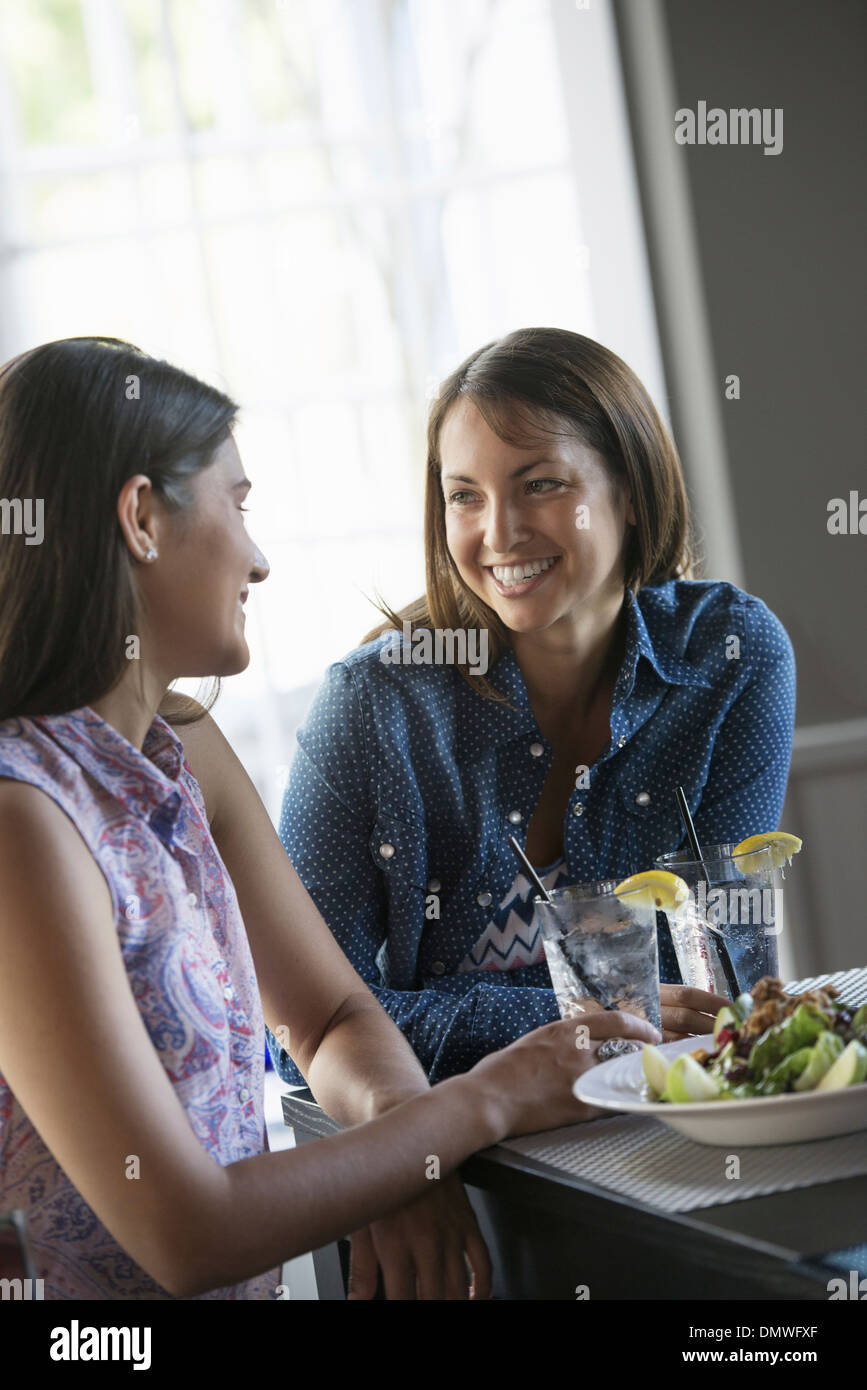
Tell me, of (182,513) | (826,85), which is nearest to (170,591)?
(182,513)

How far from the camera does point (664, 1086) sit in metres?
0.95

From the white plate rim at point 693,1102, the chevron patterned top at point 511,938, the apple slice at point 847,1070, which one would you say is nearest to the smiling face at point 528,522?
the chevron patterned top at point 511,938

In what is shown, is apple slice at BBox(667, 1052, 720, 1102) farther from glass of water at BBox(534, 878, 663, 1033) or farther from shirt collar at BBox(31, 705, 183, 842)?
shirt collar at BBox(31, 705, 183, 842)

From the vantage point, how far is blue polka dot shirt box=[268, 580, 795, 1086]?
64.2 inches

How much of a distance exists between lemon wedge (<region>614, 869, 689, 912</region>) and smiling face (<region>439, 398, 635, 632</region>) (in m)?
0.64

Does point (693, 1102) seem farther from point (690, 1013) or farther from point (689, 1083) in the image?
point (690, 1013)

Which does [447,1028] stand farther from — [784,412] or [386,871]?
[784,412]

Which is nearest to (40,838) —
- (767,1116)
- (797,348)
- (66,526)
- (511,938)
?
(66,526)

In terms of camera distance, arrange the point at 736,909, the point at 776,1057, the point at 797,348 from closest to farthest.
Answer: the point at 776,1057
the point at 736,909
the point at 797,348

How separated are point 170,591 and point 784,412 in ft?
7.80

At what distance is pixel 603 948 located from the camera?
117cm

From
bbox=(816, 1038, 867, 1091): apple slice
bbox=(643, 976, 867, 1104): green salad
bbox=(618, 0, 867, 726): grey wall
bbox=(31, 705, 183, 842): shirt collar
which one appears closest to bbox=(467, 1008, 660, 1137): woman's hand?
bbox=(643, 976, 867, 1104): green salad

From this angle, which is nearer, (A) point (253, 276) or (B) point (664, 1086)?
(B) point (664, 1086)

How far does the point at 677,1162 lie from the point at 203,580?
0.62 m
